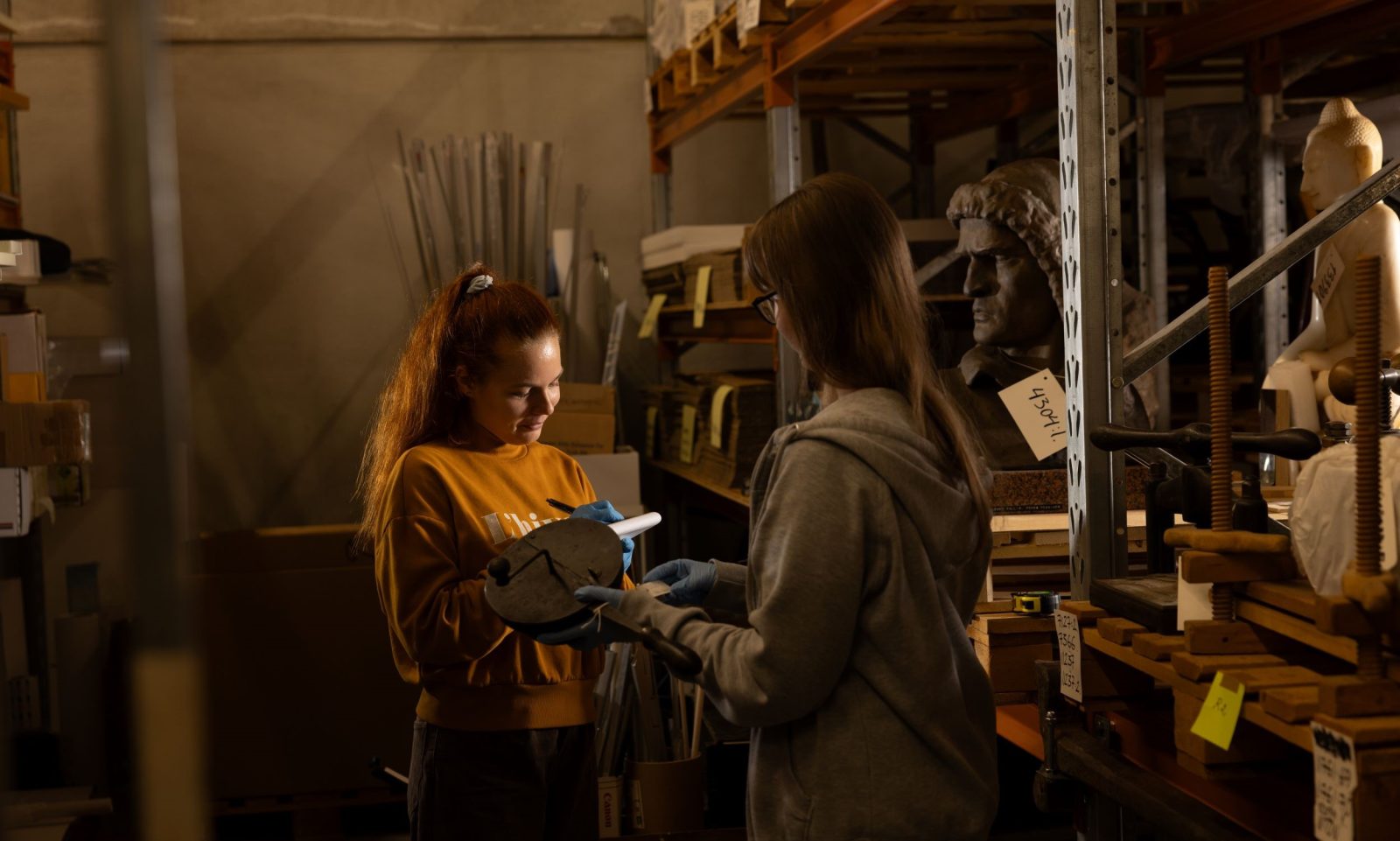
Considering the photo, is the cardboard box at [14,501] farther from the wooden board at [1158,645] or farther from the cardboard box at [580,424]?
the wooden board at [1158,645]

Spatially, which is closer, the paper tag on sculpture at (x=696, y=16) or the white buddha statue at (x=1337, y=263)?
the white buddha statue at (x=1337, y=263)

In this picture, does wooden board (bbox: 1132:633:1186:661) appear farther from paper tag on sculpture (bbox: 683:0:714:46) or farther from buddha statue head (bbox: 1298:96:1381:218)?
paper tag on sculpture (bbox: 683:0:714:46)

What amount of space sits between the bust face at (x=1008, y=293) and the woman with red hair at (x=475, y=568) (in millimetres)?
1386

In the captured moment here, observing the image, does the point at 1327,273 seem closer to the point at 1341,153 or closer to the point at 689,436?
the point at 1341,153

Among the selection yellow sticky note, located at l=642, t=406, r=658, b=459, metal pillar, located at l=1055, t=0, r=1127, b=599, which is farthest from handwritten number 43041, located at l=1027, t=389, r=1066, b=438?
yellow sticky note, located at l=642, t=406, r=658, b=459

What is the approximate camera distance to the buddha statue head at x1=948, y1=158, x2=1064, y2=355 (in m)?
3.23

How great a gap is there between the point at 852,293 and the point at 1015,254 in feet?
5.96

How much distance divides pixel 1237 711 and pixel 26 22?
21.6 ft

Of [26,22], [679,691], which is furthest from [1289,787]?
[26,22]

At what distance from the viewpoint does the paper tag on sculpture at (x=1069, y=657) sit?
6.61 feet

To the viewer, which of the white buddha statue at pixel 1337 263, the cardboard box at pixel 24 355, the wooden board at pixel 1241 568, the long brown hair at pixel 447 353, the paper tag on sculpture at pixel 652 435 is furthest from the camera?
the paper tag on sculpture at pixel 652 435

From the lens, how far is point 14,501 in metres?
4.16

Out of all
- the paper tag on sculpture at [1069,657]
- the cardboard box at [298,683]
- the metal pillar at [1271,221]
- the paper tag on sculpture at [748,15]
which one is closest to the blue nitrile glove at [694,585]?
the paper tag on sculpture at [1069,657]

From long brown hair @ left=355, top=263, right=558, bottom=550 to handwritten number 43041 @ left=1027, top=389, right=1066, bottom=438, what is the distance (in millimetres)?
948
